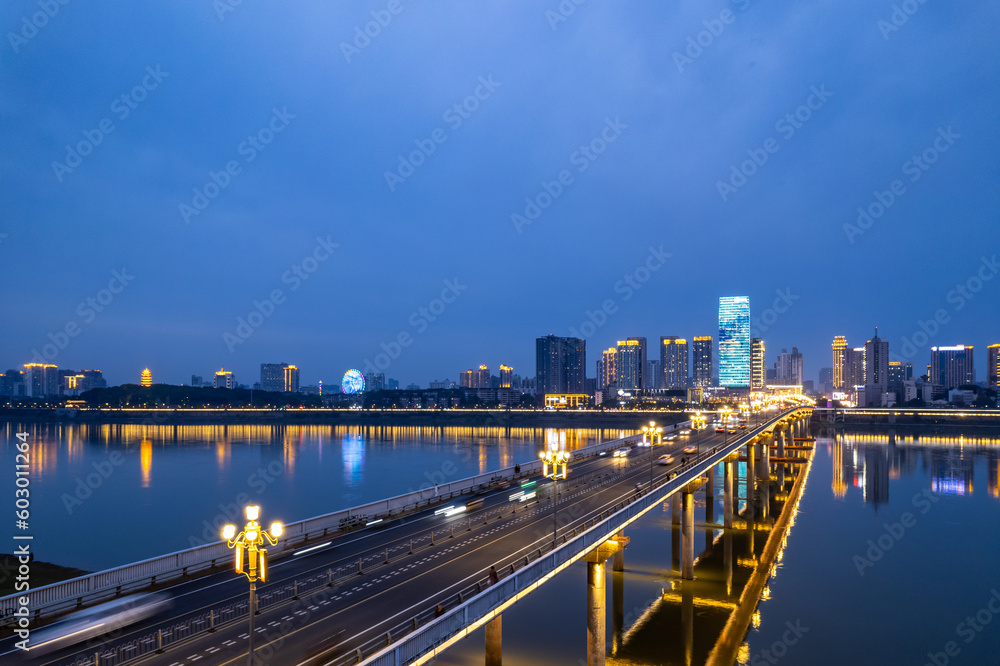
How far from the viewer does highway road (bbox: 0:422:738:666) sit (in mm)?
19531

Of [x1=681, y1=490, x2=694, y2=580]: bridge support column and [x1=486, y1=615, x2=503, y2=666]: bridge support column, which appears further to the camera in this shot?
[x1=681, y1=490, x2=694, y2=580]: bridge support column

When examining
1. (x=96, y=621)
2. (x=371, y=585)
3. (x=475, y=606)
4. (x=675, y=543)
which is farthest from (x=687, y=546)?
(x=96, y=621)

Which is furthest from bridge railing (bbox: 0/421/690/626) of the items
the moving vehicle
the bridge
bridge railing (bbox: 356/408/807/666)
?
bridge railing (bbox: 356/408/807/666)

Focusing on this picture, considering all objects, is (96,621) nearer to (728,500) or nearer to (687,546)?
(687,546)

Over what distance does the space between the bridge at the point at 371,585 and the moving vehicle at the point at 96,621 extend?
1.81ft

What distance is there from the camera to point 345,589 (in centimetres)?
2512

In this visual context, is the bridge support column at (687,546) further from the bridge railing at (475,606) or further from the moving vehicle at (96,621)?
the moving vehicle at (96,621)

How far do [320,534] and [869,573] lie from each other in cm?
4459

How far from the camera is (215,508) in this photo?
74.6 m

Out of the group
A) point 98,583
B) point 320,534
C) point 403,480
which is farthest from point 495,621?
point 403,480

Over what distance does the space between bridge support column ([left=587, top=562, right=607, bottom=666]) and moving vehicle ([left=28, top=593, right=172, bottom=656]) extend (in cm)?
1876

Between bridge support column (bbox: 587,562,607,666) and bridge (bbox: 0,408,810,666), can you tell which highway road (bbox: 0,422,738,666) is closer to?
bridge (bbox: 0,408,810,666)

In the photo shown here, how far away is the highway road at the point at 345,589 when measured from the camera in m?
19.5

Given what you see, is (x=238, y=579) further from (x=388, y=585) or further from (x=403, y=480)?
(x=403, y=480)
